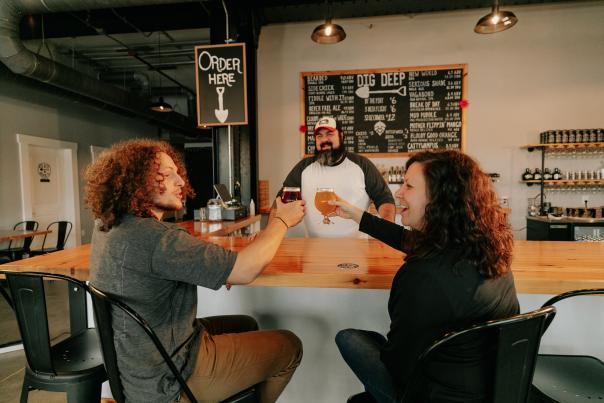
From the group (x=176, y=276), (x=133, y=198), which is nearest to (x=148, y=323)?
A: (x=176, y=276)

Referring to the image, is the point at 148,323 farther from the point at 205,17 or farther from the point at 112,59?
the point at 112,59

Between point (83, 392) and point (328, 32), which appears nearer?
point (83, 392)

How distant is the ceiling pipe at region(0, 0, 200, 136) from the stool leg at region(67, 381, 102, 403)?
3368 mm

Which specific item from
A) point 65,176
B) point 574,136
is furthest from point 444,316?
point 65,176

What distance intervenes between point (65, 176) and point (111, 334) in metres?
7.66

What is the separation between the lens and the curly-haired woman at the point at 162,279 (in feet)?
3.20

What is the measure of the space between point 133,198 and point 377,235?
3.07ft

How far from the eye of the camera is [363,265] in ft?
4.41

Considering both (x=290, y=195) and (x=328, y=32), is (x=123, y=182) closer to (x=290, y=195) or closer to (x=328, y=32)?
(x=290, y=195)

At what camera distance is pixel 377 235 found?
1475mm

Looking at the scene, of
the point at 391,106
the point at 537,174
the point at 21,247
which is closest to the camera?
the point at 537,174

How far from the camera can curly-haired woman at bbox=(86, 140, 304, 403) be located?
0.98m

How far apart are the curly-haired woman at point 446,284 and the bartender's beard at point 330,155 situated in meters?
1.66

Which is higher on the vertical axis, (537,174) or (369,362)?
(537,174)
